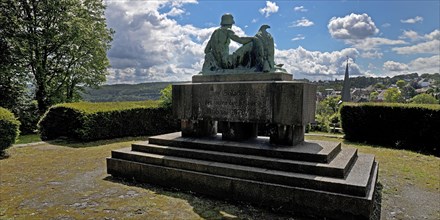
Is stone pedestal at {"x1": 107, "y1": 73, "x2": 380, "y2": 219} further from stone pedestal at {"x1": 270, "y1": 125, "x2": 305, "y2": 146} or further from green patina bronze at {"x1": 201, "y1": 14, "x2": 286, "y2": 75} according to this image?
green patina bronze at {"x1": 201, "y1": 14, "x2": 286, "y2": 75}

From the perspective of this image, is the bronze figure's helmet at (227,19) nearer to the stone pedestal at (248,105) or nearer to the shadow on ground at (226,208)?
the stone pedestal at (248,105)

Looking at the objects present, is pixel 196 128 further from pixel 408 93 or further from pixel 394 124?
pixel 408 93

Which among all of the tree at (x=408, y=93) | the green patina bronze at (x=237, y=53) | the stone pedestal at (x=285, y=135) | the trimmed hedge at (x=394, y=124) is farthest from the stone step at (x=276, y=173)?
the tree at (x=408, y=93)

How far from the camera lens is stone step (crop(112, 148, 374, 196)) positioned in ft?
13.4

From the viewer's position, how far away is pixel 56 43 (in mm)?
18688

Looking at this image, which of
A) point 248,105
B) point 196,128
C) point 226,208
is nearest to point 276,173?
point 226,208

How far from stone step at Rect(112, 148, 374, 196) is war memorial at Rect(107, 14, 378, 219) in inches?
0.6

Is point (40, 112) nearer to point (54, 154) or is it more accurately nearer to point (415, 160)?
point (54, 154)

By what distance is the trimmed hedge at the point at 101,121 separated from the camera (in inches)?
436

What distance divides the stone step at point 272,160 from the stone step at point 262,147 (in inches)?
4.4

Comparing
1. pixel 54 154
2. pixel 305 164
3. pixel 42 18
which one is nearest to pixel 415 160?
pixel 305 164

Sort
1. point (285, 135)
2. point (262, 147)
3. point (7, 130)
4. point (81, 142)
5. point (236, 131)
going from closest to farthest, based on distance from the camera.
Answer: point (262, 147) → point (285, 135) → point (236, 131) → point (7, 130) → point (81, 142)

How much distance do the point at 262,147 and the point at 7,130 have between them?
7757mm

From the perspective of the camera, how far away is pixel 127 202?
15.4 ft
